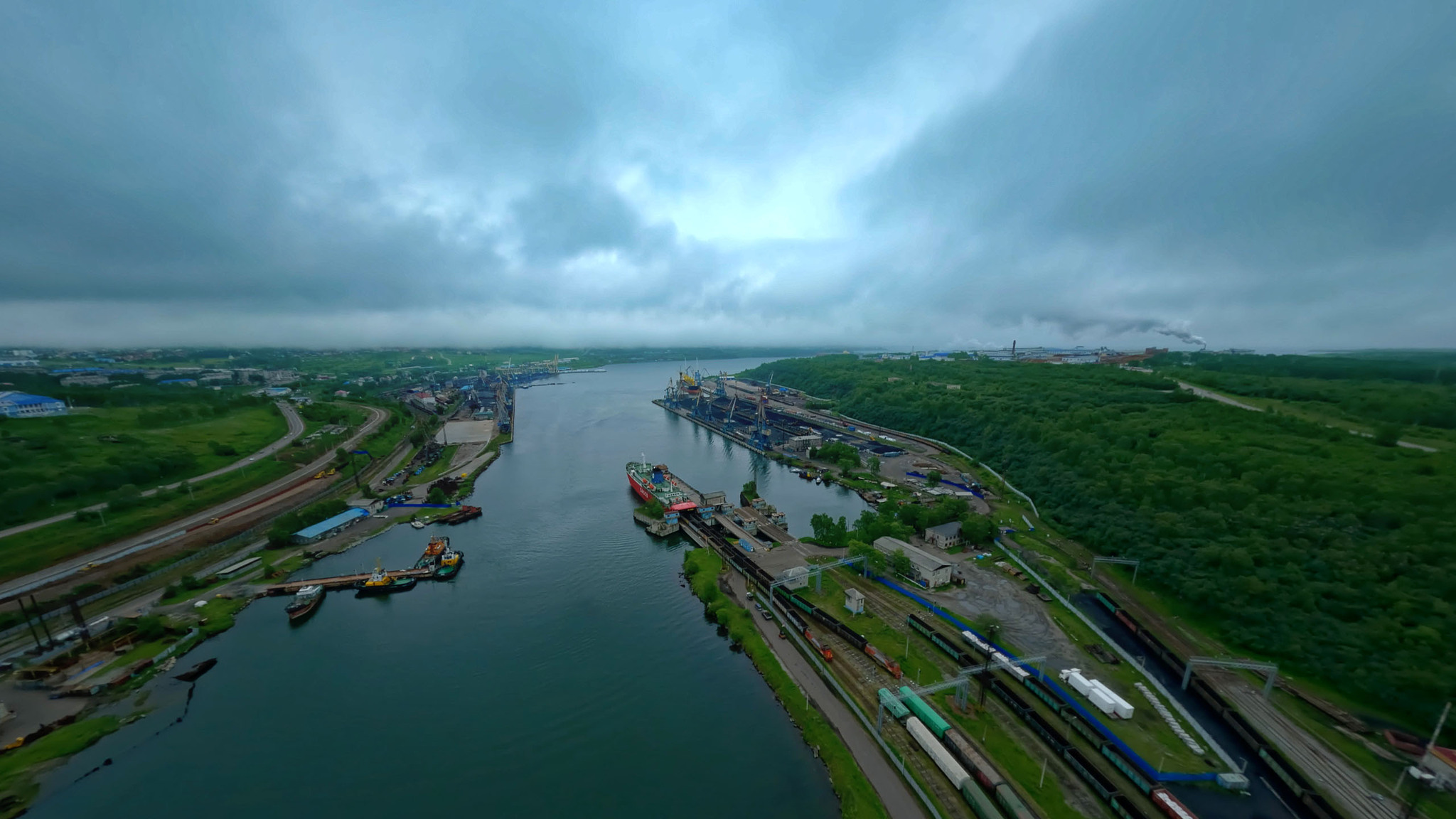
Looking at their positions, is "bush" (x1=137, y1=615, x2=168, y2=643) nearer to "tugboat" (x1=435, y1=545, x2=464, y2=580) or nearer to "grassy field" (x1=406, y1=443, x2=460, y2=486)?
"tugboat" (x1=435, y1=545, x2=464, y2=580)

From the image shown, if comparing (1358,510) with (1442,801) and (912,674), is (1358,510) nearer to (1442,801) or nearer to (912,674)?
(1442,801)

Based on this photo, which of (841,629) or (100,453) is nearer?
(841,629)

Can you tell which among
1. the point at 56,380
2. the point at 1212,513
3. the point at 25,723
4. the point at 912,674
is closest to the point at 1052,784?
the point at 912,674

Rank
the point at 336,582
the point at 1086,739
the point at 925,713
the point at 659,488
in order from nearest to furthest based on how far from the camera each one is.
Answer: the point at 1086,739
the point at 925,713
the point at 336,582
the point at 659,488

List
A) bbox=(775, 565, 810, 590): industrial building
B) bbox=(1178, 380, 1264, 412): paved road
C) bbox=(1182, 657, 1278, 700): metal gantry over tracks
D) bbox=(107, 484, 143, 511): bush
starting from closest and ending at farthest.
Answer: bbox=(1182, 657, 1278, 700): metal gantry over tracks < bbox=(775, 565, 810, 590): industrial building < bbox=(107, 484, 143, 511): bush < bbox=(1178, 380, 1264, 412): paved road

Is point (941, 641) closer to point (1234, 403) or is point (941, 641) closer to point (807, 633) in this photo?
point (807, 633)

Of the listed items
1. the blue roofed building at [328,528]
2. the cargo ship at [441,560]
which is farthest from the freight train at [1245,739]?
the blue roofed building at [328,528]

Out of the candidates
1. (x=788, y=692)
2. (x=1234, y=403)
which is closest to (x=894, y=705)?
(x=788, y=692)

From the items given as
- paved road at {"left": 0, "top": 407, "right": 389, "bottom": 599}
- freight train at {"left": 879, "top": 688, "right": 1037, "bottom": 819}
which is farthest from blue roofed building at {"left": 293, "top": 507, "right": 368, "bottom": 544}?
freight train at {"left": 879, "top": 688, "right": 1037, "bottom": 819}

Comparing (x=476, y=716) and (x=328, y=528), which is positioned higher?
(x=328, y=528)
